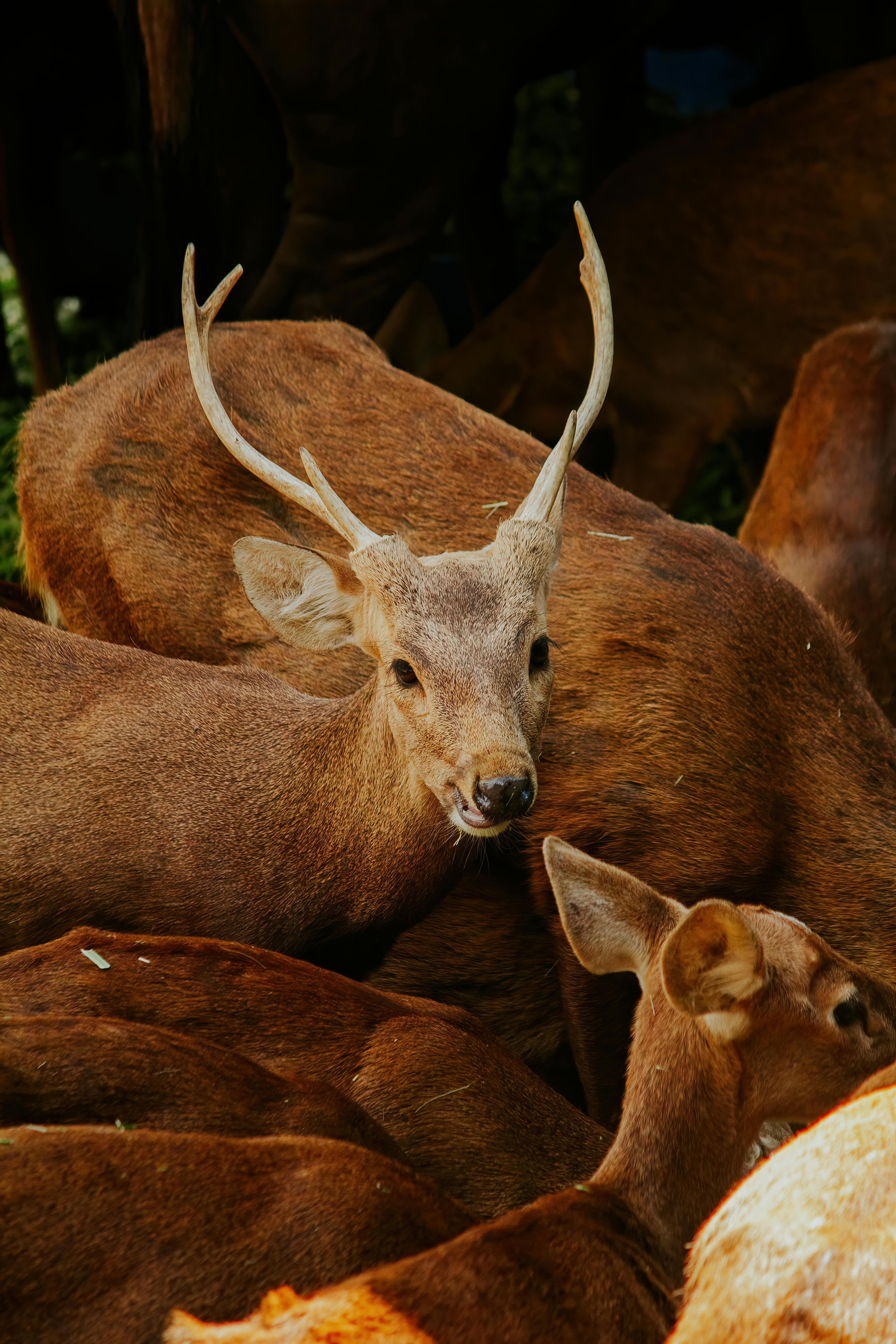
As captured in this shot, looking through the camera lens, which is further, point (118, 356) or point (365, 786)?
point (118, 356)

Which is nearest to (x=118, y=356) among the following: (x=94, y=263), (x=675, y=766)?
(x=675, y=766)

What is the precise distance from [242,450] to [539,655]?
0.92m

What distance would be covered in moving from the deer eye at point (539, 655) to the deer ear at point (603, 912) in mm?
482

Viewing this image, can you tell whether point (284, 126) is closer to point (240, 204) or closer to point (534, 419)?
point (240, 204)

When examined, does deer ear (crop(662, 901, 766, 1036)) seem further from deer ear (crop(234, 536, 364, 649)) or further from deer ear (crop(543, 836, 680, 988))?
deer ear (crop(234, 536, 364, 649))

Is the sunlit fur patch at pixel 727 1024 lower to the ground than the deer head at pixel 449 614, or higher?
lower

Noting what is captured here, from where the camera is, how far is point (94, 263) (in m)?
9.29

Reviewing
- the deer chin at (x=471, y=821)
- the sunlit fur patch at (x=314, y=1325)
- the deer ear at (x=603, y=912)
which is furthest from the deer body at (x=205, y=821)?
the sunlit fur patch at (x=314, y=1325)

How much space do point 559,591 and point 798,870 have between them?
36.5 inches

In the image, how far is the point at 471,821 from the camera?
9.77 feet

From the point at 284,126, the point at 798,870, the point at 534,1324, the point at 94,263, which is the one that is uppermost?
the point at 284,126

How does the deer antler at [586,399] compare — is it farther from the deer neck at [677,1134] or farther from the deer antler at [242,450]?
the deer neck at [677,1134]

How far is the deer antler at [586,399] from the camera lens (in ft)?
11.3

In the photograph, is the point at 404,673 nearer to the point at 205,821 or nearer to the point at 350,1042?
the point at 205,821
